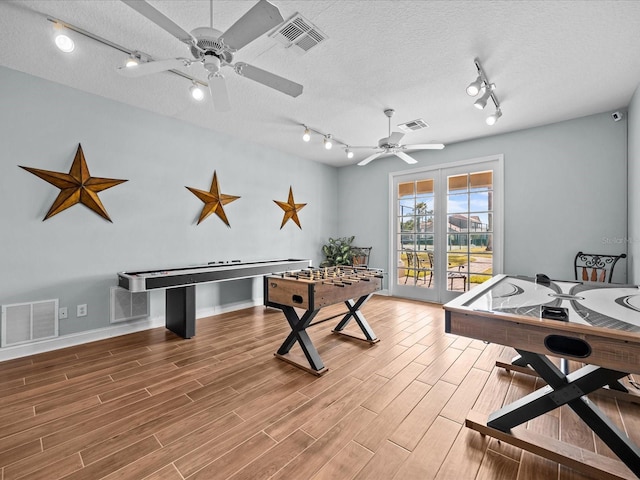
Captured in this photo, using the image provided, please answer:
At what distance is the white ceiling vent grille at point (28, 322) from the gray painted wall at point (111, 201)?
8 cm

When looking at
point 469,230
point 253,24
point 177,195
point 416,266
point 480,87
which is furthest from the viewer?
point 416,266

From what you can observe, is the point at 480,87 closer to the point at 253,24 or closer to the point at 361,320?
the point at 253,24

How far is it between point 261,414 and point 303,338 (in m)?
0.80

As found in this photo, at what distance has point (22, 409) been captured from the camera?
1.95 meters

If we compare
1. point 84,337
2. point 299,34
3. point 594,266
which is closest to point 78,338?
point 84,337

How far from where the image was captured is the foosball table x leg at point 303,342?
8.06ft

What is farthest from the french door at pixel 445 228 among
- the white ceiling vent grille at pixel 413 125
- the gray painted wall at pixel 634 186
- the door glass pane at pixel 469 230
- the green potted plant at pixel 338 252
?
the gray painted wall at pixel 634 186

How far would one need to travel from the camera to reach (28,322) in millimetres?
2812

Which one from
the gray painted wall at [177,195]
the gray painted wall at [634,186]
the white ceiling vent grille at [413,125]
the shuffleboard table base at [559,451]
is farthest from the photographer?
the white ceiling vent grille at [413,125]

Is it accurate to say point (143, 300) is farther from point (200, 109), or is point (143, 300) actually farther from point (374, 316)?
point (374, 316)

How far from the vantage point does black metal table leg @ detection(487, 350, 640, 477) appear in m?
1.39

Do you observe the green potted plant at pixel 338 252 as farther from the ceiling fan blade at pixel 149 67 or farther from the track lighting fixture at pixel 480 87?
the ceiling fan blade at pixel 149 67

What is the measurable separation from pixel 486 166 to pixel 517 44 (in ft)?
8.25

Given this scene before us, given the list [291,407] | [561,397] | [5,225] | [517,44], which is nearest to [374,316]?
[291,407]
